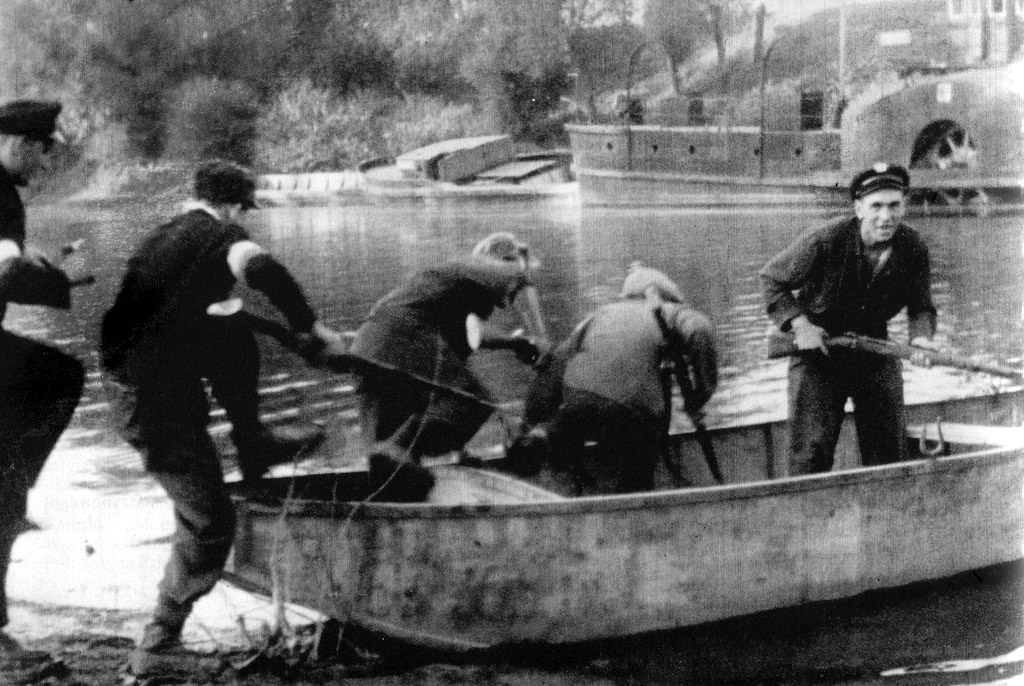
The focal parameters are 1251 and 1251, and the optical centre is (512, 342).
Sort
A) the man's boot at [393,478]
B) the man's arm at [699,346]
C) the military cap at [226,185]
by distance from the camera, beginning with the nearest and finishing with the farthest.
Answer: the military cap at [226,185] → the man's boot at [393,478] → the man's arm at [699,346]

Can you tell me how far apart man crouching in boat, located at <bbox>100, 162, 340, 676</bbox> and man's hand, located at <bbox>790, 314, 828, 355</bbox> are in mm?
2273

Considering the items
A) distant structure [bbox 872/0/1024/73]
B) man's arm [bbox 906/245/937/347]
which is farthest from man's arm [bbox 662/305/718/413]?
distant structure [bbox 872/0/1024/73]

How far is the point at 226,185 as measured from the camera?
4996mm

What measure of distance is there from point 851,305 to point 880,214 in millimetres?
430

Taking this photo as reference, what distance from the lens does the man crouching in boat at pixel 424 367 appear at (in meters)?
5.32

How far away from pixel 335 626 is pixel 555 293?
1.80 metres

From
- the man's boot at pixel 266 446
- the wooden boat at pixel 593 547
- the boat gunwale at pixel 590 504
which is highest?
the man's boot at pixel 266 446

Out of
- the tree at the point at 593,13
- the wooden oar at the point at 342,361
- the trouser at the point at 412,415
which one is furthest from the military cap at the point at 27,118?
the tree at the point at 593,13

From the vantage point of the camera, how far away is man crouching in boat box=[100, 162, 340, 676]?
4.84 meters

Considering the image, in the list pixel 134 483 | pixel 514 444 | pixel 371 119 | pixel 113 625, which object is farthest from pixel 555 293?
pixel 113 625

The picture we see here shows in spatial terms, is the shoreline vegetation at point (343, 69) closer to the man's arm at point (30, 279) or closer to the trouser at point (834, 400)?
the man's arm at point (30, 279)

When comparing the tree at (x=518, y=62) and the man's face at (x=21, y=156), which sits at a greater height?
the tree at (x=518, y=62)

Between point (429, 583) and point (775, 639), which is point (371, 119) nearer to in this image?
point (429, 583)

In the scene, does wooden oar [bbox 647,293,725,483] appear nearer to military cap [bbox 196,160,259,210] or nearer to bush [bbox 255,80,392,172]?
bush [bbox 255,80,392,172]
